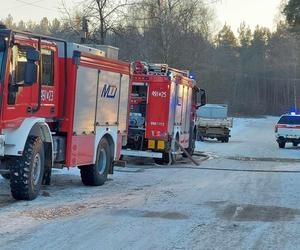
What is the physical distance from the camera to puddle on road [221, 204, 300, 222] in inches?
370

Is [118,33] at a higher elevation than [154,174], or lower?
higher

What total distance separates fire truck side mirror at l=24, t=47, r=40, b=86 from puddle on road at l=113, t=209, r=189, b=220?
2467 mm

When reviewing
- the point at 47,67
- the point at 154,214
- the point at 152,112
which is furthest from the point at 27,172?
the point at 152,112

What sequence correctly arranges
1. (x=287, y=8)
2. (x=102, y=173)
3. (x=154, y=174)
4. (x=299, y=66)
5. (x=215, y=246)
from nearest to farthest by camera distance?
(x=215, y=246), (x=102, y=173), (x=154, y=174), (x=287, y=8), (x=299, y=66)

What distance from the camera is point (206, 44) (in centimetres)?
6350

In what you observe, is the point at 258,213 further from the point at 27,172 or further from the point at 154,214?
the point at 27,172

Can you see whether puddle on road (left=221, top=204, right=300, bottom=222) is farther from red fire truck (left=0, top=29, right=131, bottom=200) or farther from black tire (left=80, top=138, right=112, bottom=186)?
black tire (left=80, top=138, right=112, bottom=186)

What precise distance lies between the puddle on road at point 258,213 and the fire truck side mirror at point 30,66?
370 cm

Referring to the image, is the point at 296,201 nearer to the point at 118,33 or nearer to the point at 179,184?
the point at 179,184

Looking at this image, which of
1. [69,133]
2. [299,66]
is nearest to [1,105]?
[69,133]

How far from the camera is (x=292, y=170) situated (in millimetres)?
18219

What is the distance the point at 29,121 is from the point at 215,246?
4.34m

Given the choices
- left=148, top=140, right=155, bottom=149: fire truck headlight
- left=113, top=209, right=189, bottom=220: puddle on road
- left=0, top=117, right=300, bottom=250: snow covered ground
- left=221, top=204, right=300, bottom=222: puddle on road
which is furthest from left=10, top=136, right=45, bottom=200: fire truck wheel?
left=148, top=140, right=155, bottom=149: fire truck headlight

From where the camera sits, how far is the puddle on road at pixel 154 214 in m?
9.20
